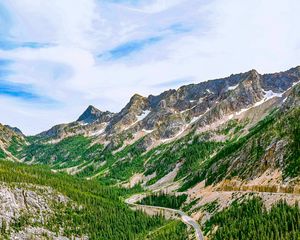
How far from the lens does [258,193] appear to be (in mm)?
185750

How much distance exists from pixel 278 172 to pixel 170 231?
57948 millimetres

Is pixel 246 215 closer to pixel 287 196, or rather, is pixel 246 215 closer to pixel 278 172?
pixel 287 196

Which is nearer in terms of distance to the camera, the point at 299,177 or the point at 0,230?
the point at 299,177

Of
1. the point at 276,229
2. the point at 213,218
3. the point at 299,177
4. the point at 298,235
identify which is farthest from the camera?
the point at 213,218

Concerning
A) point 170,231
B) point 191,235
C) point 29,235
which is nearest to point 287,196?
point 191,235

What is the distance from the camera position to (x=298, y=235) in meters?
131

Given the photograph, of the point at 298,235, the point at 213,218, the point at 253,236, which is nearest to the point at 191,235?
the point at 213,218

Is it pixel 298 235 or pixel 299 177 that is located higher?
pixel 299 177

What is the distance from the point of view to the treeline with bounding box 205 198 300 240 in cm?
13962

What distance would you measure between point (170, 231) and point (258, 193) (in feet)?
148

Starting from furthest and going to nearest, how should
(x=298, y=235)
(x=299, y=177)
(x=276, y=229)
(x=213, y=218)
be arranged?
(x=213, y=218), (x=299, y=177), (x=276, y=229), (x=298, y=235)

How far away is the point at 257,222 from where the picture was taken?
500 feet

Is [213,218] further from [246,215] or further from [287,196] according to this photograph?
[287,196]

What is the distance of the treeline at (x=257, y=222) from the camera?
458 feet
